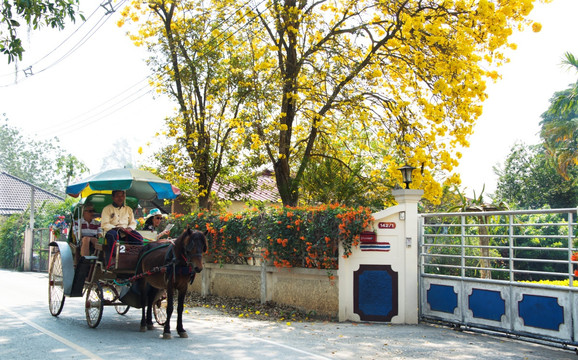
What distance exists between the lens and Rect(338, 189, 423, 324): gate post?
1184 centimetres

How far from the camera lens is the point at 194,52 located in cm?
1855

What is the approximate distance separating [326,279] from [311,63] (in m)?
6.62

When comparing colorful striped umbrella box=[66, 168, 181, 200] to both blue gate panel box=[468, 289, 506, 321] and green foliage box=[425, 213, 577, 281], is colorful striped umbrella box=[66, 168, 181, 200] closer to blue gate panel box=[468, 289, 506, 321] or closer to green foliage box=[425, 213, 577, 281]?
green foliage box=[425, 213, 577, 281]

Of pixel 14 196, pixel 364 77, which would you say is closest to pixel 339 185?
pixel 364 77

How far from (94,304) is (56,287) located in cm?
Answer: 218

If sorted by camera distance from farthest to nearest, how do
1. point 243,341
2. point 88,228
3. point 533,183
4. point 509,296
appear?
point 533,183 < point 88,228 < point 509,296 < point 243,341

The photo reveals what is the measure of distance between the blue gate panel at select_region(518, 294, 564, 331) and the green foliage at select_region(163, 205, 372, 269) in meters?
3.40

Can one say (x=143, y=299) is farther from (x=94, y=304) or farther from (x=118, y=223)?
(x=118, y=223)

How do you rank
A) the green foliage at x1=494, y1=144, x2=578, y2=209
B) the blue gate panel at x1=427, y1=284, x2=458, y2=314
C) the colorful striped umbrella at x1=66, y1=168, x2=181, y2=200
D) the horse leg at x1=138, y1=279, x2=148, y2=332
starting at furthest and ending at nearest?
the green foliage at x1=494, y1=144, x2=578, y2=209 → the blue gate panel at x1=427, y1=284, x2=458, y2=314 → the colorful striped umbrella at x1=66, y1=168, x2=181, y2=200 → the horse leg at x1=138, y1=279, x2=148, y2=332

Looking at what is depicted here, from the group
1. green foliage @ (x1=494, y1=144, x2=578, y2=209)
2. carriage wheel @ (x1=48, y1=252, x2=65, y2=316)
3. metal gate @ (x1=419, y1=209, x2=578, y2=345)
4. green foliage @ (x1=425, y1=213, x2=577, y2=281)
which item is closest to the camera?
metal gate @ (x1=419, y1=209, x2=578, y2=345)

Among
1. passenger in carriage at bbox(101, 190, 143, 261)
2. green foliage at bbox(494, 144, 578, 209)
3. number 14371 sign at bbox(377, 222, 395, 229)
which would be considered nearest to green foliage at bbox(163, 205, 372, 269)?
number 14371 sign at bbox(377, 222, 395, 229)

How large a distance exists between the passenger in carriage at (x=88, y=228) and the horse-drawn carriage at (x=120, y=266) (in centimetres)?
11

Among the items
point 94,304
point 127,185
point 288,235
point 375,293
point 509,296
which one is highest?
point 127,185

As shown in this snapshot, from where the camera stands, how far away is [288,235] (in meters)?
12.9
